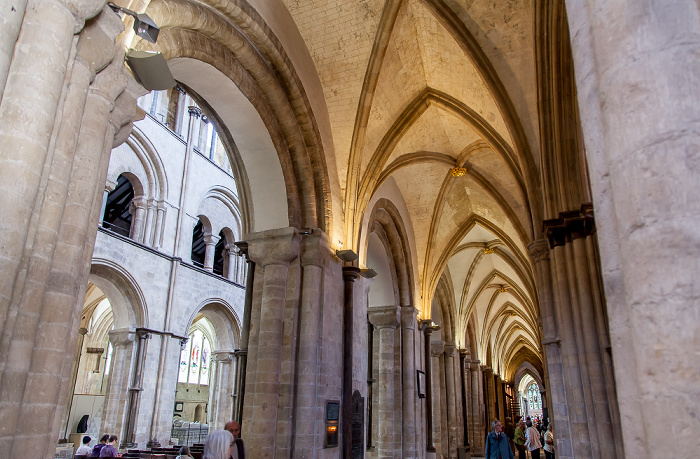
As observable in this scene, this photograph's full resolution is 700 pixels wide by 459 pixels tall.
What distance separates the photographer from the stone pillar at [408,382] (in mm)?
12148

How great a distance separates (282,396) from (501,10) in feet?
22.4

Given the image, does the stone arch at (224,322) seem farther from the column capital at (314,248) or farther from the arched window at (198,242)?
the column capital at (314,248)

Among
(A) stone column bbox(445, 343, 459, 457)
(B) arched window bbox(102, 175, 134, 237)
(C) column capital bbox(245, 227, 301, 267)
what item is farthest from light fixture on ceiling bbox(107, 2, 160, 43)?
(A) stone column bbox(445, 343, 459, 457)

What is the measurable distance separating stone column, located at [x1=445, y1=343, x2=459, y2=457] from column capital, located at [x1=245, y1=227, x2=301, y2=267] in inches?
457

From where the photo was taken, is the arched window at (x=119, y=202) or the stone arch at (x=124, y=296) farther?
the arched window at (x=119, y=202)

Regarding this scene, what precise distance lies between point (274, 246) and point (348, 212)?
1884 mm

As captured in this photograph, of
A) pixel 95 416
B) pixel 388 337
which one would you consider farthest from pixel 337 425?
pixel 95 416

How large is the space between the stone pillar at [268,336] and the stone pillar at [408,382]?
576cm

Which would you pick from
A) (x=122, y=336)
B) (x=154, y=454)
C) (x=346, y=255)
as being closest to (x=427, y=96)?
(x=346, y=255)

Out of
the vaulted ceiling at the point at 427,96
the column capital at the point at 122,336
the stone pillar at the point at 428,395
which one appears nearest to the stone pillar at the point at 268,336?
the vaulted ceiling at the point at 427,96

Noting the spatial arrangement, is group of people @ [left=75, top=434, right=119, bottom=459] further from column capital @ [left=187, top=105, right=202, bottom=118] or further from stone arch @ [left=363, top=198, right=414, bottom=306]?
column capital @ [left=187, top=105, right=202, bottom=118]

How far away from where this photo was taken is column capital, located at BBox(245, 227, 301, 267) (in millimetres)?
8008

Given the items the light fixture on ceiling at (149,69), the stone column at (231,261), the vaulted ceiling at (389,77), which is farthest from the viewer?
the stone column at (231,261)

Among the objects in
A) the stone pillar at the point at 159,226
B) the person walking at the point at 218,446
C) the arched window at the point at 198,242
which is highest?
the arched window at the point at 198,242
